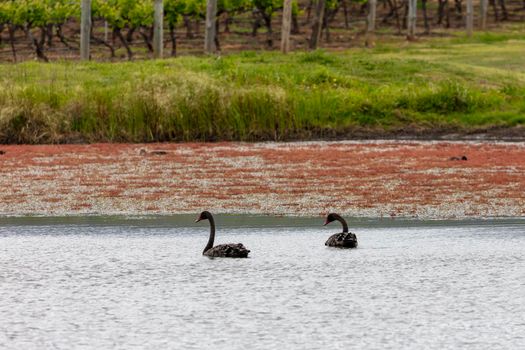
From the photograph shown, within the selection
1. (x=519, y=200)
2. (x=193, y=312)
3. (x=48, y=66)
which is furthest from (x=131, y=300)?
(x=48, y=66)

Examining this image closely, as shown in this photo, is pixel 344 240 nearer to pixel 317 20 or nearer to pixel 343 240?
pixel 343 240

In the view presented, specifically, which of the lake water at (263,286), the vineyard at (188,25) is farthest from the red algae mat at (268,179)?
the vineyard at (188,25)

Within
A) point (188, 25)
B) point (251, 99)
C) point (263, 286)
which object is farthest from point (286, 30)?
point (263, 286)

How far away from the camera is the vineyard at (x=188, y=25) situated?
62.0 m

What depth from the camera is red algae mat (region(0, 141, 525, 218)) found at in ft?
65.9

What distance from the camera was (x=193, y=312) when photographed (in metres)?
12.2

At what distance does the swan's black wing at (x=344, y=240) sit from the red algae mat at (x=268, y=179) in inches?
130

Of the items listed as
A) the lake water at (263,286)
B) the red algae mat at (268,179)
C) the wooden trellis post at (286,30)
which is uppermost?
the wooden trellis post at (286,30)

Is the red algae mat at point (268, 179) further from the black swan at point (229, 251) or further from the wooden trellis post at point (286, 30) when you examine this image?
the wooden trellis post at point (286, 30)

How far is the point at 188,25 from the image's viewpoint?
232ft

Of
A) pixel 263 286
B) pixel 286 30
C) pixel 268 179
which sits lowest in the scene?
pixel 268 179

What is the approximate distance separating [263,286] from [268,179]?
33.4 ft

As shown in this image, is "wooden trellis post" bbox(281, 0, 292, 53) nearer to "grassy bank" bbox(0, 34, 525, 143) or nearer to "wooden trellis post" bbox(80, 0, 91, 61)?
"grassy bank" bbox(0, 34, 525, 143)

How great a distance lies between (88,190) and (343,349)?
40.3 feet
